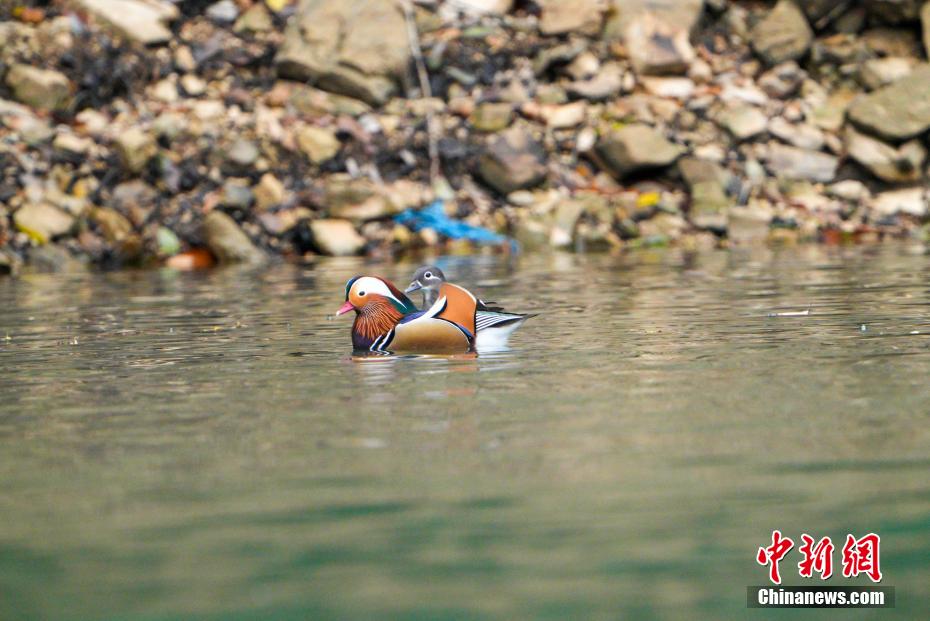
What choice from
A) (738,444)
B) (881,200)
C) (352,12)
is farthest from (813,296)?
(352,12)

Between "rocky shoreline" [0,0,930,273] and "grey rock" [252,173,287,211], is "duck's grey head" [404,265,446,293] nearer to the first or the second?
"rocky shoreline" [0,0,930,273]

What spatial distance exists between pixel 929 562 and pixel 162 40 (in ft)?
77.9

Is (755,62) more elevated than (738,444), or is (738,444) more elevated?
(755,62)

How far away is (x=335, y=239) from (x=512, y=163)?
11.5 ft

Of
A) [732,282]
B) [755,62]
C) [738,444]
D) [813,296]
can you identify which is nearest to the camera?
[738,444]

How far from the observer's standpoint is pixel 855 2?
28.1 m

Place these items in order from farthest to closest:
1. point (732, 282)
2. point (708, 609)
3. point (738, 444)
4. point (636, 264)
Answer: point (636, 264) → point (732, 282) → point (738, 444) → point (708, 609)

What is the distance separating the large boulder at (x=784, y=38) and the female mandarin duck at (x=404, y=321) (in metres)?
19.4

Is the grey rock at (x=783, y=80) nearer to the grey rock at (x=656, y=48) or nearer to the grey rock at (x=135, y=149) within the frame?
the grey rock at (x=656, y=48)

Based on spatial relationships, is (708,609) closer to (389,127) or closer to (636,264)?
(636,264)

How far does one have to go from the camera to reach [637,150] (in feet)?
80.3

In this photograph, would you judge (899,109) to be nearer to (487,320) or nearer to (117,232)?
(117,232)

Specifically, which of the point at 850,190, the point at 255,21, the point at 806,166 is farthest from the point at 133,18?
the point at 850,190

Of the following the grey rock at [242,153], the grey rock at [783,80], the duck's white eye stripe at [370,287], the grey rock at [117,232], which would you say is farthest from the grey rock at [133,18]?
the duck's white eye stripe at [370,287]
